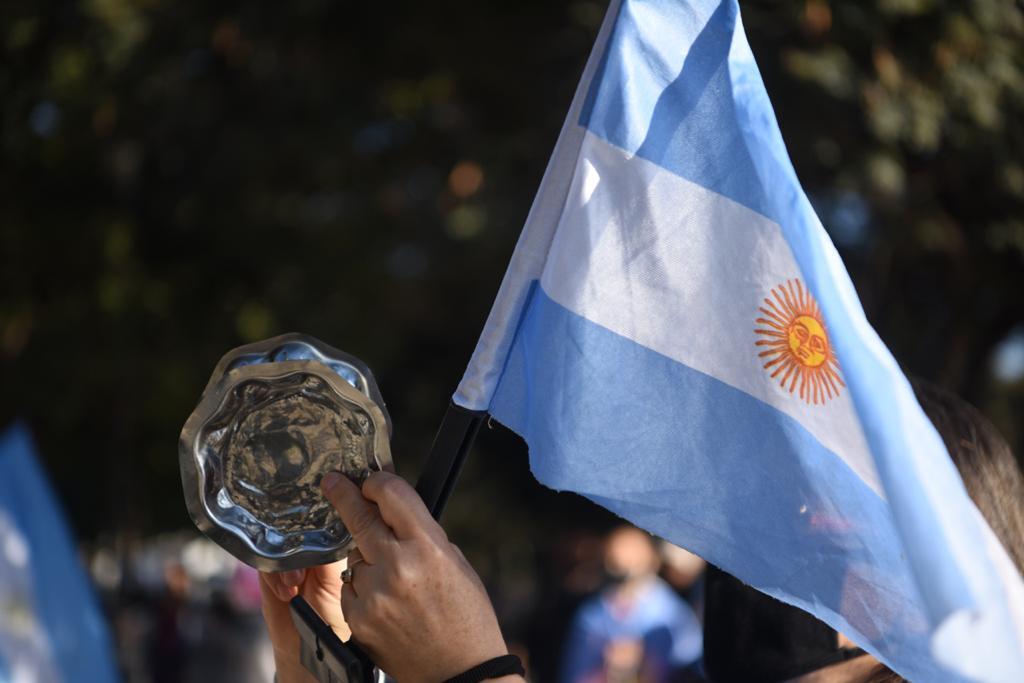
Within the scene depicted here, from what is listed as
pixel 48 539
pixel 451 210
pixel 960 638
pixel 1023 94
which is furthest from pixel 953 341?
pixel 960 638

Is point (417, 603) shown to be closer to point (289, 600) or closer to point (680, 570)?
point (289, 600)

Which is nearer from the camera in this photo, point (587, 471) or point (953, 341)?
point (587, 471)

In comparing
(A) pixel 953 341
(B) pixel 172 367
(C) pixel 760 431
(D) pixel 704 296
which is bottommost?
(B) pixel 172 367

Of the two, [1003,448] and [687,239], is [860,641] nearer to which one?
[1003,448]

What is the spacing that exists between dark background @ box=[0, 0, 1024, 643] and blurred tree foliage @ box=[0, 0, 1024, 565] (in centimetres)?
2

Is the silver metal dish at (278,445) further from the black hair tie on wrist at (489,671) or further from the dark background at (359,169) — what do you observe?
the dark background at (359,169)

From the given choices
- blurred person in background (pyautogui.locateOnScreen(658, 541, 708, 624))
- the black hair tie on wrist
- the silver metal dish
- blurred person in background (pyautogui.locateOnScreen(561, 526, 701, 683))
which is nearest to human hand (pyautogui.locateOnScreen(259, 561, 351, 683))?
the silver metal dish

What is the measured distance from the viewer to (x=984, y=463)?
1.84 meters

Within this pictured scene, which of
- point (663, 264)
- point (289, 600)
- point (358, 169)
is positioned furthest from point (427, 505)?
point (358, 169)

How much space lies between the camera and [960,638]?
1361 mm

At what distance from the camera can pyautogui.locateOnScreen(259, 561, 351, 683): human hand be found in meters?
1.99

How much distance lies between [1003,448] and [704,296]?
52 cm

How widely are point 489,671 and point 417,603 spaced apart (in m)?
0.12

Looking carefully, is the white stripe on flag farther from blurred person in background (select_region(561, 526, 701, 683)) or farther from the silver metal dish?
blurred person in background (select_region(561, 526, 701, 683))
